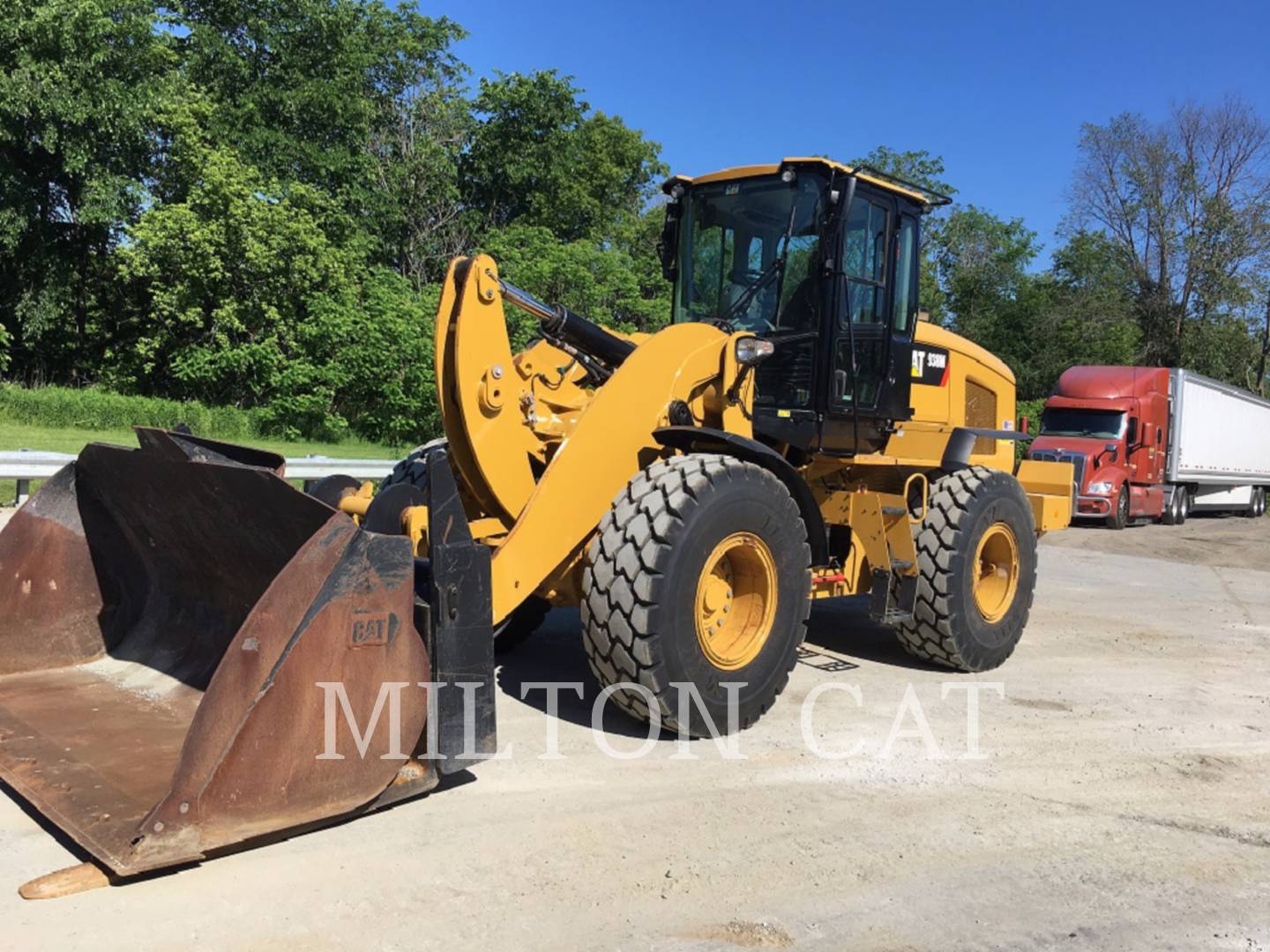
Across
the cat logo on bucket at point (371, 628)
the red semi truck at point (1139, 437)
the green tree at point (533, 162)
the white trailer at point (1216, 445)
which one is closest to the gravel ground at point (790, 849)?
the cat logo on bucket at point (371, 628)

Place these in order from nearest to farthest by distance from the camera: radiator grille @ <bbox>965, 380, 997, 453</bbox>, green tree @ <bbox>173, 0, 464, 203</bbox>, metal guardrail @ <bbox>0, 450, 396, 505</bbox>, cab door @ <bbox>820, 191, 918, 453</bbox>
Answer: cab door @ <bbox>820, 191, 918, 453</bbox>, radiator grille @ <bbox>965, 380, 997, 453</bbox>, metal guardrail @ <bbox>0, 450, 396, 505</bbox>, green tree @ <bbox>173, 0, 464, 203</bbox>

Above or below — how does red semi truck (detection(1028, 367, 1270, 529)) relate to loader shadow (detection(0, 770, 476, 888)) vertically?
above

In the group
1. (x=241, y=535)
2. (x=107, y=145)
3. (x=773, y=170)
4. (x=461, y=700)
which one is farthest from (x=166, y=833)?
(x=107, y=145)

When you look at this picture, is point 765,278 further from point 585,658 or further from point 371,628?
point 371,628

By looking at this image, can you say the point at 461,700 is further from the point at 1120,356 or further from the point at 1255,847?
the point at 1120,356

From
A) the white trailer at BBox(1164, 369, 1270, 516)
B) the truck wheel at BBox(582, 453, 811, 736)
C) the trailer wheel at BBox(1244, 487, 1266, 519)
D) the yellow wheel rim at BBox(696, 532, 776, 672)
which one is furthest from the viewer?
the trailer wheel at BBox(1244, 487, 1266, 519)

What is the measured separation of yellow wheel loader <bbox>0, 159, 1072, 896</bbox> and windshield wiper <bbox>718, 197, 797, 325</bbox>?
17 mm

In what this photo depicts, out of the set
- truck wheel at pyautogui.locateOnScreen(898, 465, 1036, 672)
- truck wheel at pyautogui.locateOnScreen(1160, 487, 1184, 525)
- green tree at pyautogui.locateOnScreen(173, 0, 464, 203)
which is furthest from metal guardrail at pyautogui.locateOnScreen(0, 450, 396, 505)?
green tree at pyautogui.locateOnScreen(173, 0, 464, 203)

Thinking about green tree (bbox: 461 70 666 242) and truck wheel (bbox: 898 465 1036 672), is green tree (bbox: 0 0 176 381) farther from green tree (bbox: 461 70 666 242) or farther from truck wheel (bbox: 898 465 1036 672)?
truck wheel (bbox: 898 465 1036 672)

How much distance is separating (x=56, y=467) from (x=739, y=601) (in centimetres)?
779

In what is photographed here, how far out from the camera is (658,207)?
4241 cm

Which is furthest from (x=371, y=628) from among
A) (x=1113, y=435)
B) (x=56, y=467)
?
(x=1113, y=435)

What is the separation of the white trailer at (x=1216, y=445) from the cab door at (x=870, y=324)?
1743 centimetres

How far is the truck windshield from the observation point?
20188 mm
